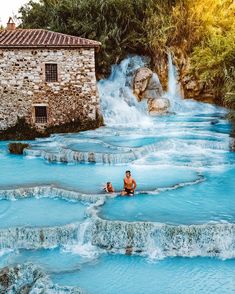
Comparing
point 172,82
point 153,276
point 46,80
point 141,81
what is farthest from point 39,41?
point 153,276

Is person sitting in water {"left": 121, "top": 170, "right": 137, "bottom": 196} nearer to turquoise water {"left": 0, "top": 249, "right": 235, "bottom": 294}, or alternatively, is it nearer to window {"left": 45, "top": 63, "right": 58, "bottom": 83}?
turquoise water {"left": 0, "top": 249, "right": 235, "bottom": 294}

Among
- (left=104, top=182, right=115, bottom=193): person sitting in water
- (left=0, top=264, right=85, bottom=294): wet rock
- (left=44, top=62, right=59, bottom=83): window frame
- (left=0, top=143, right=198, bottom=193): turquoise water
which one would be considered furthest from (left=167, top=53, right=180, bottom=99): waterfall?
(left=0, top=264, right=85, bottom=294): wet rock

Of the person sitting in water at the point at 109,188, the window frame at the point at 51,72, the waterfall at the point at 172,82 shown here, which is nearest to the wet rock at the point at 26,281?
the person sitting in water at the point at 109,188

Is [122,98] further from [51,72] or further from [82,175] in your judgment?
[82,175]

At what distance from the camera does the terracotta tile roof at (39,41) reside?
70.0 ft

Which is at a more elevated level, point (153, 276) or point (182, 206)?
point (182, 206)

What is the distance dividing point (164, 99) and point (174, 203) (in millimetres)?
15738

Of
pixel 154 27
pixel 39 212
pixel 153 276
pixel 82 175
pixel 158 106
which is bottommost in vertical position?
pixel 153 276

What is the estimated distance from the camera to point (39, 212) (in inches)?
463

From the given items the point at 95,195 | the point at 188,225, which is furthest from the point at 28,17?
the point at 188,225

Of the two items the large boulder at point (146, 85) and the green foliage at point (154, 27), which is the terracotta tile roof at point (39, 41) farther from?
the large boulder at point (146, 85)

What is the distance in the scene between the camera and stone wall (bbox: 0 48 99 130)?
21703mm

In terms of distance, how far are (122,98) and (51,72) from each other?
5.99m

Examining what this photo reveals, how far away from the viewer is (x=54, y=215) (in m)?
11.5
